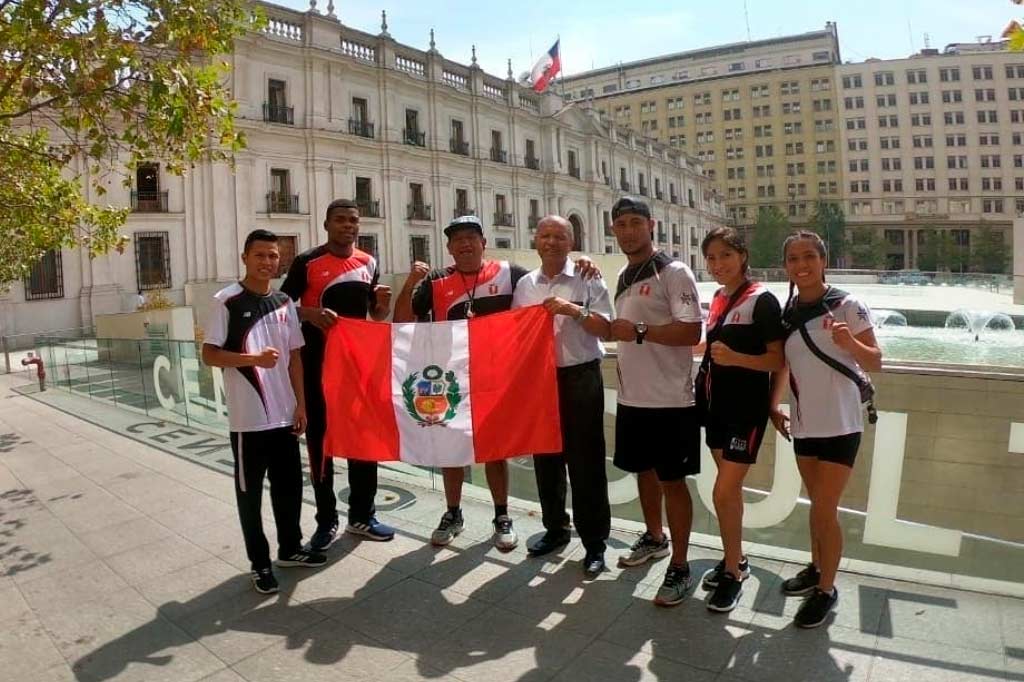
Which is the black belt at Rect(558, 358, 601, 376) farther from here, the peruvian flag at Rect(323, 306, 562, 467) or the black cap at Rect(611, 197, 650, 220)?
the black cap at Rect(611, 197, 650, 220)

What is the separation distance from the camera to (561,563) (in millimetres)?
3742

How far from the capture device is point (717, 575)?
3.30 metres

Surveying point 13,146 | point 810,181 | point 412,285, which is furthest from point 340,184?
point 810,181

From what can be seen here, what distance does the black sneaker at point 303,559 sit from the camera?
12.5 ft

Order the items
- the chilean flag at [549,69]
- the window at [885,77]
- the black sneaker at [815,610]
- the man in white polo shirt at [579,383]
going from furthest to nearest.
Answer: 1. the window at [885,77]
2. the chilean flag at [549,69]
3. the man in white polo shirt at [579,383]
4. the black sneaker at [815,610]

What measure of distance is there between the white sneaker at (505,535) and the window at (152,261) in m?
27.2

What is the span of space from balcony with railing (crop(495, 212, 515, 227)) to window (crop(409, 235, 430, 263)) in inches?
257

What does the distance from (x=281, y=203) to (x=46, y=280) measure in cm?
1013

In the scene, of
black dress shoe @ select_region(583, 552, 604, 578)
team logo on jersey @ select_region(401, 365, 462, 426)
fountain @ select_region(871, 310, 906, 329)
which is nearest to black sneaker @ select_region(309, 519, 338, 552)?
team logo on jersey @ select_region(401, 365, 462, 426)

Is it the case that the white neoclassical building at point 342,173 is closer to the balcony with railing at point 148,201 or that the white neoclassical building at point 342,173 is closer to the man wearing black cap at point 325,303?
the balcony with railing at point 148,201

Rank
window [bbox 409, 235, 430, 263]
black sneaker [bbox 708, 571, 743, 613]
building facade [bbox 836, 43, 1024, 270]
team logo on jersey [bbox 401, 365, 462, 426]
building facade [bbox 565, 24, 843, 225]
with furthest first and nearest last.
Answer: building facade [bbox 565, 24, 843, 225] < building facade [bbox 836, 43, 1024, 270] < window [bbox 409, 235, 430, 263] < team logo on jersey [bbox 401, 365, 462, 426] < black sneaker [bbox 708, 571, 743, 613]

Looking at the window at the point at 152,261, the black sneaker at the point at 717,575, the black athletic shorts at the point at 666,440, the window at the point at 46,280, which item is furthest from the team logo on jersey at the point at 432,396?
the window at the point at 152,261

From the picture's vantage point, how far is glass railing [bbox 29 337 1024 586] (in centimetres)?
345

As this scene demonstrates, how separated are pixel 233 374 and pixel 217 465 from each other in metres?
3.22
